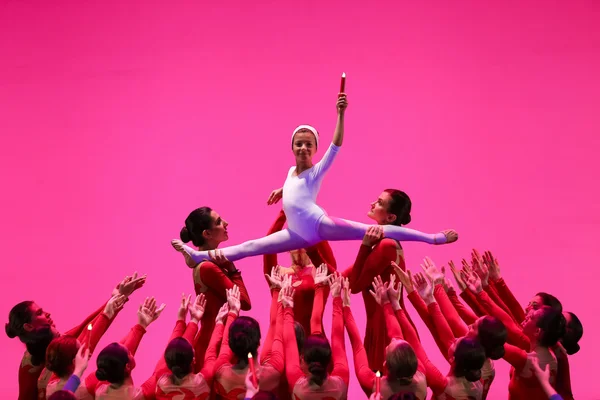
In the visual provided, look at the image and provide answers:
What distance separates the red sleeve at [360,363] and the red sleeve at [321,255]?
751 millimetres

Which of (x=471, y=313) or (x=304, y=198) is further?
(x=304, y=198)

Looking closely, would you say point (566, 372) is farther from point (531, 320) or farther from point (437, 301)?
point (437, 301)

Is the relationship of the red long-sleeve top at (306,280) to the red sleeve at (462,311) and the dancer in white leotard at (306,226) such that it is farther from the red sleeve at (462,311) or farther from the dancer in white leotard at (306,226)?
the red sleeve at (462,311)

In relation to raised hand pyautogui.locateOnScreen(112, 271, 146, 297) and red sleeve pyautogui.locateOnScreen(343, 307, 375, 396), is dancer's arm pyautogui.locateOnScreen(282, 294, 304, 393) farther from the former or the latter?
raised hand pyautogui.locateOnScreen(112, 271, 146, 297)

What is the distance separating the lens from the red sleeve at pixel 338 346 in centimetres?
418

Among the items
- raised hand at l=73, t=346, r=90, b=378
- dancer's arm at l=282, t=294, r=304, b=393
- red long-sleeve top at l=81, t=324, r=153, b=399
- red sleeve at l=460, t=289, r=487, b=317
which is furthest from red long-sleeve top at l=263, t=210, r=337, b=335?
raised hand at l=73, t=346, r=90, b=378

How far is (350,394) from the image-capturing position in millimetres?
6285

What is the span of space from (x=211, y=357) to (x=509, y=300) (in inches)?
79.9

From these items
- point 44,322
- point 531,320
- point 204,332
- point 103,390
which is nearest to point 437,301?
point 531,320

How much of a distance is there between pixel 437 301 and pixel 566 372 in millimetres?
850

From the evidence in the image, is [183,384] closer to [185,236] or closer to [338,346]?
[338,346]

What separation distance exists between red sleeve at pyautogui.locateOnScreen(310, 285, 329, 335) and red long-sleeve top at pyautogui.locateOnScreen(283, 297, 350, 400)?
0.10 meters

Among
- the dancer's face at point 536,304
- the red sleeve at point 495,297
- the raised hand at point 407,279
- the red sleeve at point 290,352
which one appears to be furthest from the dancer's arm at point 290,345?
the dancer's face at point 536,304

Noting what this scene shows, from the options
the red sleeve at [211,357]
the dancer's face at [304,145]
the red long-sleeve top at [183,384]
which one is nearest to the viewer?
the red long-sleeve top at [183,384]
